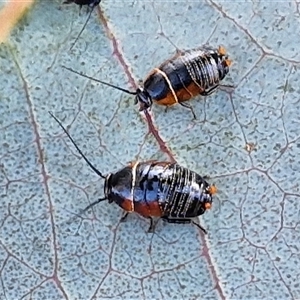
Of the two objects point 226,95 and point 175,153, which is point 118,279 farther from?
point 226,95

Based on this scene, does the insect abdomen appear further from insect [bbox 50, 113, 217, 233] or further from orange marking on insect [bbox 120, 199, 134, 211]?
orange marking on insect [bbox 120, 199, 134, 211]

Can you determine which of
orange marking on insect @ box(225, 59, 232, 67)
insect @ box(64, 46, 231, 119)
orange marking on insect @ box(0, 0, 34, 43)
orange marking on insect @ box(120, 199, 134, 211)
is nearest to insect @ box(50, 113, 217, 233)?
orange marking on insect @ box(120, 199, 134, 211)

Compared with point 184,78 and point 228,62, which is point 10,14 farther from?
point 228,62

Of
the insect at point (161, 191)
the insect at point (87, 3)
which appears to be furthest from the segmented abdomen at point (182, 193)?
the insect at point (87, 3)

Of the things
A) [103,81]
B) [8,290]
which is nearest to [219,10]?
[103,81]

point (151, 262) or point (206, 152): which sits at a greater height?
point (206, 152)

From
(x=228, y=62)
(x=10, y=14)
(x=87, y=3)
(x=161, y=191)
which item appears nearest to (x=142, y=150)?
(x=161, y=191)
